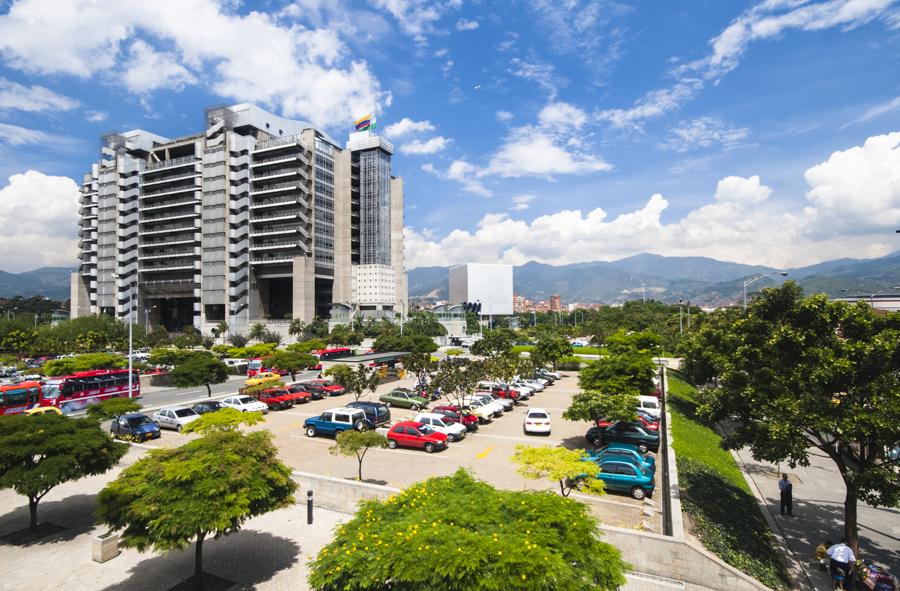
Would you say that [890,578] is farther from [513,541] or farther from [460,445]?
[460,445]

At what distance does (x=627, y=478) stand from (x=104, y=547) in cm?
1728

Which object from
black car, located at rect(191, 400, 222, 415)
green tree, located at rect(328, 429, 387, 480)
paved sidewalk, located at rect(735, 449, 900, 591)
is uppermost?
green tree, located at rect(328, 429, 387, 480)

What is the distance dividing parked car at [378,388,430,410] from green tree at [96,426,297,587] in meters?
22.2

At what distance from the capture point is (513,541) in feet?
24.8

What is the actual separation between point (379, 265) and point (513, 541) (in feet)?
350

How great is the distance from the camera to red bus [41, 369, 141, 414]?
108ft

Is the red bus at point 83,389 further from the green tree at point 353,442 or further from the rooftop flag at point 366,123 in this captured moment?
the rooftop flag at point 366,123

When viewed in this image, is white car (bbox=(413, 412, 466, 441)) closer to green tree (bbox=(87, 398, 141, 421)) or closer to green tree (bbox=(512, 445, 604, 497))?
green tree (bbox=(512, 445, 604, 497))

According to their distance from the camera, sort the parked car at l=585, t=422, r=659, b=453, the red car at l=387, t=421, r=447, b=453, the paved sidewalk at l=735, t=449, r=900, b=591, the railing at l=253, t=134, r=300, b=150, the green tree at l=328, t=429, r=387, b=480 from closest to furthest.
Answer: the paved sidewalk at l=735, t=449, r=900, b=591, the green tree at l=328, t=429, r=387, b=480, the red car at l=387, t=421, r=447, b=453, the parked car at l=585, t=422, r=659, b=453, the railing at l=253, t=134, r=300, b=150

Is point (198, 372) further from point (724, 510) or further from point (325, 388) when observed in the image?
point (724, 510)

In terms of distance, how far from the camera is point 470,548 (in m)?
7.17

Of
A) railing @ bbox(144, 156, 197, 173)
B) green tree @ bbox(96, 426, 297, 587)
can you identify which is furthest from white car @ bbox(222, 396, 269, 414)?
railing @ bbox(144, 156, 197, 173)

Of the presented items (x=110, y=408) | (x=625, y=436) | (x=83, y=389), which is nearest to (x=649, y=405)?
(x=625, y=436)

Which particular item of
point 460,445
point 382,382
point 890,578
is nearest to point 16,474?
point 460,445
